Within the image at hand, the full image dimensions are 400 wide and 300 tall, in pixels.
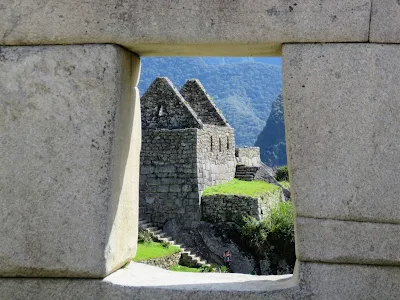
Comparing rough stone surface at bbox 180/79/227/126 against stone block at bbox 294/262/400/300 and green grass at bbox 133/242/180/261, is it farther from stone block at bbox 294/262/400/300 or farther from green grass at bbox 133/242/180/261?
stone block at bbox 294/262/400/300

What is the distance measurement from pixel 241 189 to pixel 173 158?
3.36 metres

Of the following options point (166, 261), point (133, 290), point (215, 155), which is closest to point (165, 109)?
point (215, 155)

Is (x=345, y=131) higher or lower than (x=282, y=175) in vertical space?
higher

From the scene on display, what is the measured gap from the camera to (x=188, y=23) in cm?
278

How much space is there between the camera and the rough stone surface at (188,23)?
2.72 meters

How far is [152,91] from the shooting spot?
22.9 m

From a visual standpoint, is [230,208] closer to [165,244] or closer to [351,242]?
[165,244]

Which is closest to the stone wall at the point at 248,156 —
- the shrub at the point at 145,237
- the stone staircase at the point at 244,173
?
the stone staircase at the point at 244,173

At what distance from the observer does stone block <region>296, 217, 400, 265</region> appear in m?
2.65

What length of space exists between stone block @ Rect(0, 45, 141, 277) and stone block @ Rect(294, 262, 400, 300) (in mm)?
1114

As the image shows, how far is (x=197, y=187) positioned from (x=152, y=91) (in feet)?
15.9

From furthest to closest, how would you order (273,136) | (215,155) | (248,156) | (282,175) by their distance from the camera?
1. (273,136)
2. (282,175)
3. (248,156)
4. (215,155)

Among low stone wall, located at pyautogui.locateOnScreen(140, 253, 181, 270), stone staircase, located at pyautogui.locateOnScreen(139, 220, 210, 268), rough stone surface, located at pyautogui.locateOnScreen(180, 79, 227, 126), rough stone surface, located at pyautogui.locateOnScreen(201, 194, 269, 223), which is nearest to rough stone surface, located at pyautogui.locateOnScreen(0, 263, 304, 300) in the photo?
low stone wall, located at pyautogui.locateOnScreen(140, 253, 181, 270)

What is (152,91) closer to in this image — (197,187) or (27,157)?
(197,187)
